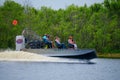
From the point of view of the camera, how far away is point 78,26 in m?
71.4

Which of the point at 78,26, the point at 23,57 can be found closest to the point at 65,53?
the point at 23,57

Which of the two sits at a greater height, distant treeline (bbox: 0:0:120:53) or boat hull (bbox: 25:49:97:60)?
distant treeline (bbox: 0:0:120:53)

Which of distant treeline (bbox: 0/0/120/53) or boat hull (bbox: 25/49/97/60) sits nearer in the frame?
Answer: boat hull (bbox: 25/49/97/60)

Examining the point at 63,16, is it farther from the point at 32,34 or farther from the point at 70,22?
the point at 32,34

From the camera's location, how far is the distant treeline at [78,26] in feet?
224

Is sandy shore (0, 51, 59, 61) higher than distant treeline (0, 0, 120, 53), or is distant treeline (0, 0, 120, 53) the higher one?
distant treeline (0, 0, 120, 53)

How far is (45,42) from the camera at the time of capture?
35.8 m

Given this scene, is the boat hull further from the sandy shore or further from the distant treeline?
the distant treeline

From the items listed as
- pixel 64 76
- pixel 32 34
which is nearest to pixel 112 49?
pixel 32 34

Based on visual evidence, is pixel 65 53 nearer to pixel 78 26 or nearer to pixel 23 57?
pixel 23 57

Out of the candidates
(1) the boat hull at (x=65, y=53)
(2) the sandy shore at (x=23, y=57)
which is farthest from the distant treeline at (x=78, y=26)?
(1) the boat hull at (x=65, y=53)

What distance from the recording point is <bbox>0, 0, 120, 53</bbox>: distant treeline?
68.1 m

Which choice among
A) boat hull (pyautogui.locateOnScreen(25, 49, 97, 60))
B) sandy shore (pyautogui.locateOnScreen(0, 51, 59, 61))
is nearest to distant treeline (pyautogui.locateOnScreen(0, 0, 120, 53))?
sandy shore (pyautogui.locateOnScreen(0, 51, 59, 61))

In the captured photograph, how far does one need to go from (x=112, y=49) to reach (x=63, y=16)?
38.2 feet
